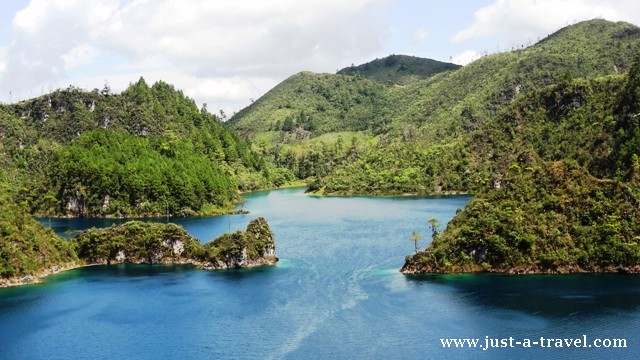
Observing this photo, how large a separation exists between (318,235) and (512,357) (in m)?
76.8

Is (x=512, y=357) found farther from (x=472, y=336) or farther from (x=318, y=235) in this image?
(x=318, y=235)

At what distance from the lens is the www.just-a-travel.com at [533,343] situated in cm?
6962

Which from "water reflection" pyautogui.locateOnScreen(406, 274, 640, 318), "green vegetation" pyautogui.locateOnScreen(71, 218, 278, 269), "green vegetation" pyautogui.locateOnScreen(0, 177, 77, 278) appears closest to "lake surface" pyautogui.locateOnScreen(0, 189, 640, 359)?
"water reflection" pyautogui.locateOnScreen(406, 274, 640, 318)

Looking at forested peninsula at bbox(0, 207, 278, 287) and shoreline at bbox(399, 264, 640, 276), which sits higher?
forested peninsula at bbox(0, 207, 278, 287)

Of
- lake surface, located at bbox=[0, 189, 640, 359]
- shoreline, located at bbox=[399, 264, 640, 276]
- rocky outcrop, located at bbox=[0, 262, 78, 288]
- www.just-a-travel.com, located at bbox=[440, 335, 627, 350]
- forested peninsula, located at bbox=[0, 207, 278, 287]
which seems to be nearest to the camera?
www.just-a-travel.com, located at bbox=[440, 335, 627, 350]

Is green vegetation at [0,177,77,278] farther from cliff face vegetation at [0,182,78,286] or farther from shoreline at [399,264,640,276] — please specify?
shoreline at [399,264,640,276]

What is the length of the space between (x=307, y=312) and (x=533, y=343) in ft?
94.7

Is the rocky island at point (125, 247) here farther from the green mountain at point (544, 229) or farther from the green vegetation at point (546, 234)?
the green mountain at point (544, 229)

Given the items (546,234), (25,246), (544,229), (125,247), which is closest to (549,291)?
(546,234)

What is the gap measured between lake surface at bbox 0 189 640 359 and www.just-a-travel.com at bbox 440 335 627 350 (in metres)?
0.86

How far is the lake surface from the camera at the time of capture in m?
71.6

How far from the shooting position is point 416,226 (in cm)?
14550

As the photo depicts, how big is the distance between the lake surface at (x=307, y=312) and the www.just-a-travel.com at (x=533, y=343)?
86cm

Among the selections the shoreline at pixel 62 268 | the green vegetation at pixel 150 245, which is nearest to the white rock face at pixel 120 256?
the green vegetation at pixel 150 245
